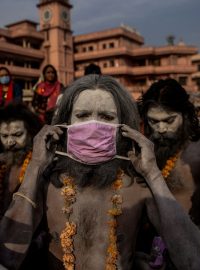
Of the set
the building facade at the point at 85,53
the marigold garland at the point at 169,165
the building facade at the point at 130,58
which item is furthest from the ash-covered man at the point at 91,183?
the building facade at the point at 130,58

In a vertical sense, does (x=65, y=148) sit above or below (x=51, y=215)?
above

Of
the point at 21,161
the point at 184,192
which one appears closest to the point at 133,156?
the point at 184,192

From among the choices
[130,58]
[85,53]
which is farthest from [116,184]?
[130,58]

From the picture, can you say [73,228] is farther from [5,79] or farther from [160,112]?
[5,79]

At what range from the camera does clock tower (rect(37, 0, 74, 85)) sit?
42188 mm

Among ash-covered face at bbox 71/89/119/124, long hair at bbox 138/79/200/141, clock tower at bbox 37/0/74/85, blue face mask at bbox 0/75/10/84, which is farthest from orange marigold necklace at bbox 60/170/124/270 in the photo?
clock tower at bbox 37/0/74/85

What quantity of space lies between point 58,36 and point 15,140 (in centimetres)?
3945

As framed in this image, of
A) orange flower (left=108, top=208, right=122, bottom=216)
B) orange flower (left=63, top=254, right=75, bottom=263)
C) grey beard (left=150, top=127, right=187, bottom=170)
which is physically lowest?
orange flower (left=63, top=254, right=75, bottom=263)

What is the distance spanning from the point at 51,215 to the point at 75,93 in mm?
877

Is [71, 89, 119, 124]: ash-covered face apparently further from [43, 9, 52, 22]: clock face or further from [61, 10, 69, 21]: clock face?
[43, 9, 52, 22]: clock face

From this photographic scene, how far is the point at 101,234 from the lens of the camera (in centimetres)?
260

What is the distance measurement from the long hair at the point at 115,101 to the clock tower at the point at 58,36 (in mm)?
39468

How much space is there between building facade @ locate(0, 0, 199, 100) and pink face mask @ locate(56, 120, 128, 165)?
38.4 meters

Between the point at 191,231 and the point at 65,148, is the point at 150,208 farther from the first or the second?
the point at 65,148
